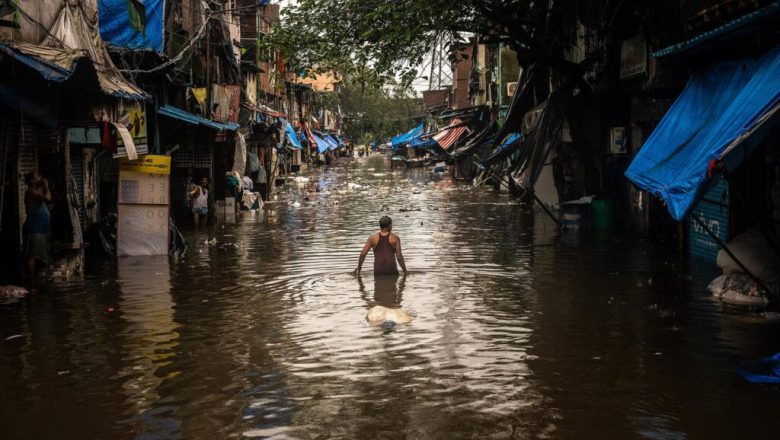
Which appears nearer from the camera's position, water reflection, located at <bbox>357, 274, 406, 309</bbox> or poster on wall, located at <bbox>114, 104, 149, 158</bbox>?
water reflection, located at <bbox>357, 274, 406, 309</bbox>

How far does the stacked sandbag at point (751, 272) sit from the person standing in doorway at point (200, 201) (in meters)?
14.0

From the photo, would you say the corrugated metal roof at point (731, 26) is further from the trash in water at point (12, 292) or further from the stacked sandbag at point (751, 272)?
the trash in water at point (12, 292)

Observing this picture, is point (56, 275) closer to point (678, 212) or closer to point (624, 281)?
point (624, 281)

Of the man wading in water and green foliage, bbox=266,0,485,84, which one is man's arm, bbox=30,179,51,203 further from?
green foliage, bbox=266,0,485,84

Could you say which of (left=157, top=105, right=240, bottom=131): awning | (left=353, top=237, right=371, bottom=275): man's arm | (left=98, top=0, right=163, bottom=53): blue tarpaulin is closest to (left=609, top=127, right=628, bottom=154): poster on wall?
(left=353, top=237, right=371, bottom=275): man's arm

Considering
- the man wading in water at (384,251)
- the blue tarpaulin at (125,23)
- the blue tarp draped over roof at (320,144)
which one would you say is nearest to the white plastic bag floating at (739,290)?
the man wading in water at (384,251)

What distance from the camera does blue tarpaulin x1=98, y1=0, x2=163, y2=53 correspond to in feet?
61.3

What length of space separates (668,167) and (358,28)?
12.0 metres

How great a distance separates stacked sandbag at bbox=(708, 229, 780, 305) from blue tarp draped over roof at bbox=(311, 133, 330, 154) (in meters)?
60.7

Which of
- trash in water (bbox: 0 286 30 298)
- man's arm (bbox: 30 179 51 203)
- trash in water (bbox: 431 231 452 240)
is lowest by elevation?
trash in water (bbox: 0 286 30 298)

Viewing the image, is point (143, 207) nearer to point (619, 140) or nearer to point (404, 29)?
point (404, 29)

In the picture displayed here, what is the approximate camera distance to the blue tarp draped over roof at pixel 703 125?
27.7ft

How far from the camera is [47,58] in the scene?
12977 millimetres

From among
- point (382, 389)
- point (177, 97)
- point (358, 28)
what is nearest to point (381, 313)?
point (382, 389)
